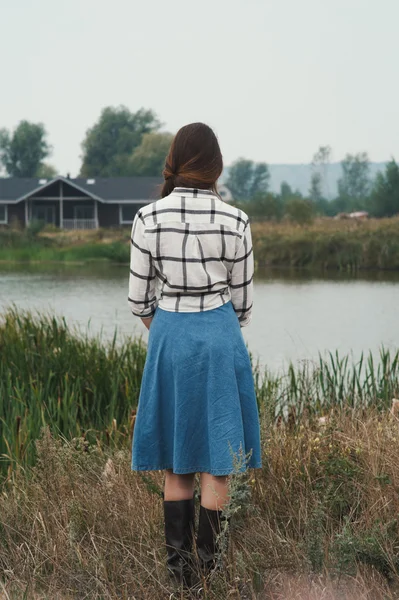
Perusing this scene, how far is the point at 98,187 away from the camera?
181 feet

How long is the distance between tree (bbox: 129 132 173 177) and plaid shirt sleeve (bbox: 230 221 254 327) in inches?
2788

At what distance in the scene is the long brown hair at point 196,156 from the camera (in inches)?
113

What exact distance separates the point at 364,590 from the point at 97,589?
2.85ft

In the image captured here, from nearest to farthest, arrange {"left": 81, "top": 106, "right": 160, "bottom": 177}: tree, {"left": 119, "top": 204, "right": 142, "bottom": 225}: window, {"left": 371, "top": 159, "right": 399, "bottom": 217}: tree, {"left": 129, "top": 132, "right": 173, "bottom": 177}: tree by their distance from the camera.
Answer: {"left": 371, "top": 159, "right": 399, "bottom": 217}: tree
{"left": 119, "top": 204, "right": 142, "bottom": 225}: window
{"left": 129, "top": 132, "right": 173, "bottom": 177}: tree
{"left": 81, "top": 106, "right": 160, "bottom": 177}: tree

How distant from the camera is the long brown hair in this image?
2.87 m

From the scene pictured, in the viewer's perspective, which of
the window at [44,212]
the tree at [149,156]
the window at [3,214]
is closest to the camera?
the window at [44,212]

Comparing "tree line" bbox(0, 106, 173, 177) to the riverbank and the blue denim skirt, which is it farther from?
the blue denim skirt

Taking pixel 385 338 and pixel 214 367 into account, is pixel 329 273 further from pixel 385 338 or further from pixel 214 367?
pixel 214 367

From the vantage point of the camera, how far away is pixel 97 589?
287 cm

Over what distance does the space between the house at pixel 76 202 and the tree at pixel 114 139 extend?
22.8 m

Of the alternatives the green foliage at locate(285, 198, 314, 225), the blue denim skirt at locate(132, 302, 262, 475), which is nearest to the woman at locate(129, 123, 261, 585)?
the blue denim skirt at locate(132, 302, 262, 475)

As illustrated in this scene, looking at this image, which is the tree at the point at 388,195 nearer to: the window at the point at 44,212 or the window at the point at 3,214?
the window at the point at 44,212

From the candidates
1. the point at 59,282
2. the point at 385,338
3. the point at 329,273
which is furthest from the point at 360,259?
the point at 385,338

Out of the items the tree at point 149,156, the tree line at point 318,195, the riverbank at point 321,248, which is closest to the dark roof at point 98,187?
the tree line at point 318,195
